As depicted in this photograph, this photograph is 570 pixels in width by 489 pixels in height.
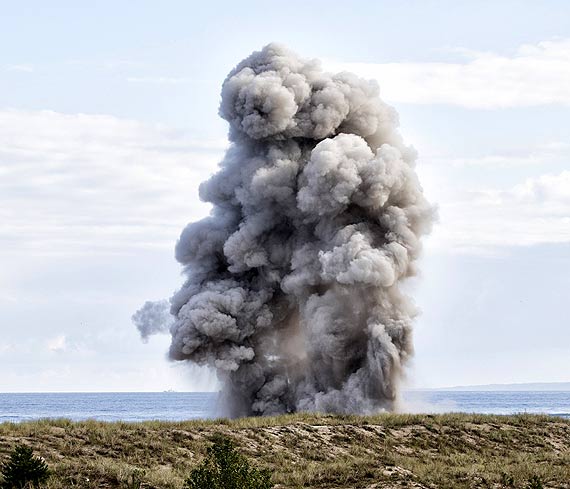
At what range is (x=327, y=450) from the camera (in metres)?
39.0

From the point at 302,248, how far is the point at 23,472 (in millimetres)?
31473

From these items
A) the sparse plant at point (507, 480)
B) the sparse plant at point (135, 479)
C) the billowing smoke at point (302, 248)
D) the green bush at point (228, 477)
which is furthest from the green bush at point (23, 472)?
the billowing smoke at point (302, 248)

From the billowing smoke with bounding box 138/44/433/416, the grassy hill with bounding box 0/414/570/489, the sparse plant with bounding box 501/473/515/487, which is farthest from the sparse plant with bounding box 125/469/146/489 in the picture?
the billowing smoke with bounding box 138/44/433/416

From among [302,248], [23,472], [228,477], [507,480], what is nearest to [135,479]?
[23,472]

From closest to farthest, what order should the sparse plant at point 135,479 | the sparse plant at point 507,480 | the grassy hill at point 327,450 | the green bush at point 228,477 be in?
the green bush at point 228,477 → the sparse plant at point 135,479 → the sparse plant at point 507,480 → the grassy hill at point 327,450

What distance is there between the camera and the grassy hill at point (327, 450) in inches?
1273

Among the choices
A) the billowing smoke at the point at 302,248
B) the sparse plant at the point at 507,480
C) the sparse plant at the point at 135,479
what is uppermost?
the billowing smoke at the point at 302,248

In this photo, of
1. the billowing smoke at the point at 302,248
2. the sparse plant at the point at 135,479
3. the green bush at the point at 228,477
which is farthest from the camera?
the billowing smoke at the point at 302,248

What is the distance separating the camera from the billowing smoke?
55.6 metres

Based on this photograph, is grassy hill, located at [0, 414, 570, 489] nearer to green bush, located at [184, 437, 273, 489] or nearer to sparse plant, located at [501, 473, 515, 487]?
sparse plant, located at [501, 473, 515, 487]

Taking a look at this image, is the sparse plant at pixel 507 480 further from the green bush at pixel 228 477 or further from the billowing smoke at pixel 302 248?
the billowing smoke at pixel 302 248

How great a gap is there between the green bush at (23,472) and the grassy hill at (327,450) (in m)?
0.60

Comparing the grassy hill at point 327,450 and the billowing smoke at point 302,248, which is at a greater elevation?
the billowing smoke at point 302,248

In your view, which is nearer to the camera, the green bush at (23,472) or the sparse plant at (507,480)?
the green bush at (23,472)
